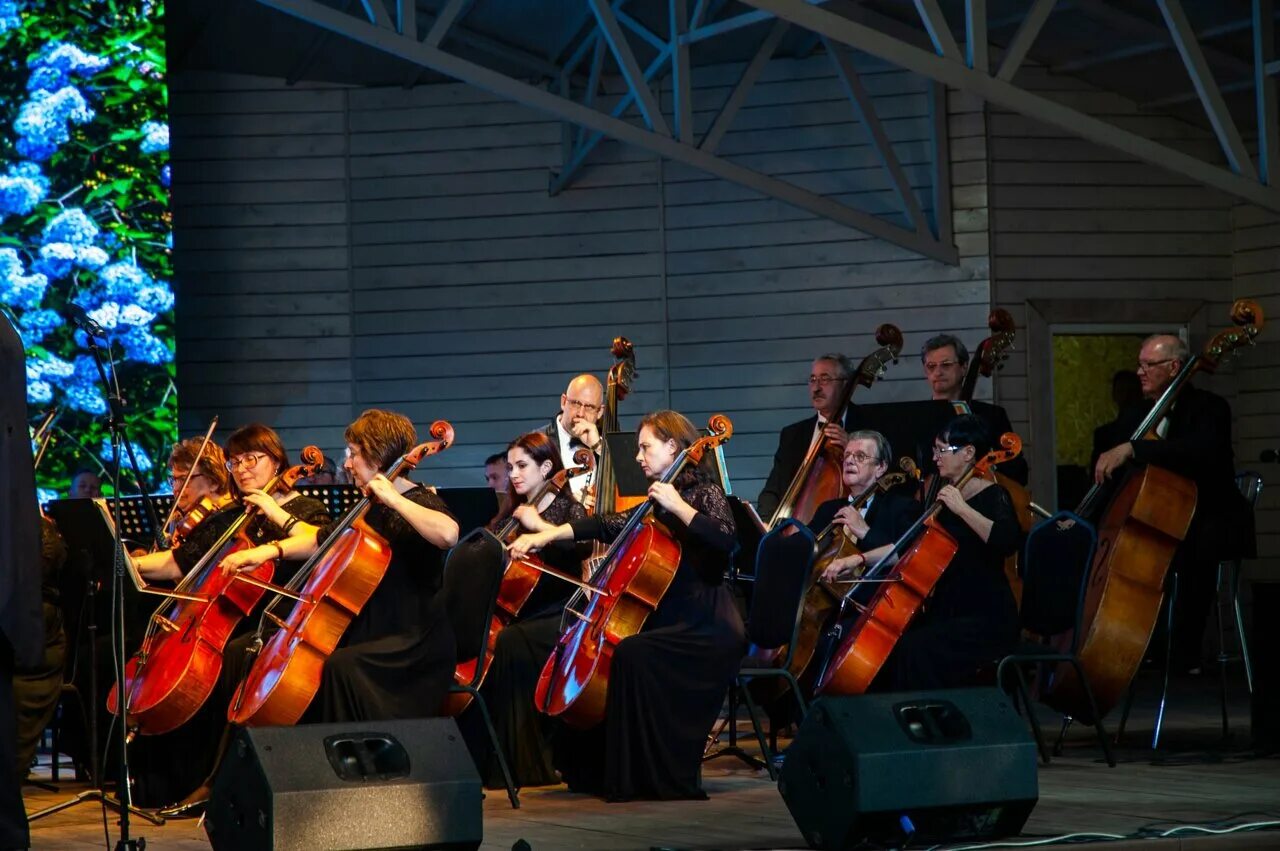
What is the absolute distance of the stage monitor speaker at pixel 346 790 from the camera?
3.53m

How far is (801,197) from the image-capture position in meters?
8.85

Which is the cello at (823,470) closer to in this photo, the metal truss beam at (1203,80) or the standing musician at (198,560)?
the metal truss beam at (1203,80)

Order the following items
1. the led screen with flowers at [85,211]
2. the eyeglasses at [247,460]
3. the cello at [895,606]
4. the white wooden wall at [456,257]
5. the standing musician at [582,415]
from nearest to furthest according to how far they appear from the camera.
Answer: the cello at [895,606]
the eyeglasses at [247,460]
the standing musician at [582,415]
the led screen with flowers at [85,211]
the white wooden wall at [456,257]

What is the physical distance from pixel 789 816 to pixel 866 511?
1.53 m

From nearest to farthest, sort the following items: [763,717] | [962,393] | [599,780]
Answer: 1. [599,780]
2. [962,393]
3. [763,717]

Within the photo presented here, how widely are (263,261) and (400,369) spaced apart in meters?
0.97

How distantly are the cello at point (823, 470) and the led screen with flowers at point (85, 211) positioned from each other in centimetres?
371

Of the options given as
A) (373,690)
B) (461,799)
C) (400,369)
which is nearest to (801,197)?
(400,369)

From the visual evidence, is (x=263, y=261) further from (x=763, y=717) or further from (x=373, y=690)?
(x=373, y=690)

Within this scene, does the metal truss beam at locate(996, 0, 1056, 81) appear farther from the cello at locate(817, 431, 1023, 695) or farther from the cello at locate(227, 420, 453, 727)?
the cello at locate(227, 420, 453, 727)

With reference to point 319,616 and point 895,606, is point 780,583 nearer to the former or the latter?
point 895,606

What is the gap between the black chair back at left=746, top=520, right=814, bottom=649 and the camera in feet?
17.1

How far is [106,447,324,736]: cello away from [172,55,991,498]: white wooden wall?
4374mm

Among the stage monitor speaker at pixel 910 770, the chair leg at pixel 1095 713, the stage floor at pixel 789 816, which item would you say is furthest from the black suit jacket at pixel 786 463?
the stage monitor speaker at pixel 910 770
